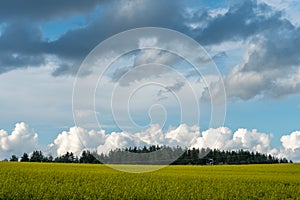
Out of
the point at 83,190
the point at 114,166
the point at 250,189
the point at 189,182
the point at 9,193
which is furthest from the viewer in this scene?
the point at 114,166

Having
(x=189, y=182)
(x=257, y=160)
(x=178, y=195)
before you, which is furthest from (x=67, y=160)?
(x=178, y=195)

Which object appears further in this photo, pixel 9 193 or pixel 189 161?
pixel 189 161

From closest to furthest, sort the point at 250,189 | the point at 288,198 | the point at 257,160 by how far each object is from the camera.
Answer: the point at 288,198
the point at 250,189
the point at 257,160

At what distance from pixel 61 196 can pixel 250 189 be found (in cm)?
1259

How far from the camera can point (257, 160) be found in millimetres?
137875

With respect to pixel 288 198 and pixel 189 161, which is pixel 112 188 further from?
pixel 189 161

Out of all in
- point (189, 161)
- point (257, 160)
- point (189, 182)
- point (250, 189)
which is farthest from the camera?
point (257, 160)

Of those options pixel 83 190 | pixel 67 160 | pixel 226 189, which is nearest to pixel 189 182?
pixel 226 189

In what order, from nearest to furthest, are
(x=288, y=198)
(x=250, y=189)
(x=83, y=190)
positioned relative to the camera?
(x=83, y=190), (x=288, y=198), (x=250, y=189)

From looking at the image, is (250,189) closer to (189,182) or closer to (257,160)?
(189,182)

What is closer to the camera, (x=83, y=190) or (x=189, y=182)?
(x=83, y=190)

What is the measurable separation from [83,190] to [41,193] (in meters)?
2.45

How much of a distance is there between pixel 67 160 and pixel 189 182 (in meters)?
95.3

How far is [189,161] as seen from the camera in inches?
4692
